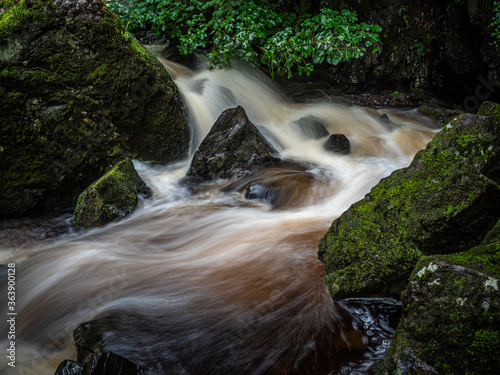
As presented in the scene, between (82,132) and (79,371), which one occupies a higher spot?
(82,132)

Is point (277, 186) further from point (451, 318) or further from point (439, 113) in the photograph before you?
point (439, 113)

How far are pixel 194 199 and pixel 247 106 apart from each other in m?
3.64

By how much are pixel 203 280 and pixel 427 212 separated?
1962 mm

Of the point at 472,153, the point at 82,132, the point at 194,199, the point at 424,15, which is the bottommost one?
the point at 194,199

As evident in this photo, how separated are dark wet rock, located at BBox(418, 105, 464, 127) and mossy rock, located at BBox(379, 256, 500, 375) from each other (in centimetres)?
722

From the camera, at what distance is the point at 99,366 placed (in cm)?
187

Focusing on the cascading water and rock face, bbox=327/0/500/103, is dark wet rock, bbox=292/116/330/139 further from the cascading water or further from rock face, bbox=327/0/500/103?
rock face, bbox=327/0/500/103

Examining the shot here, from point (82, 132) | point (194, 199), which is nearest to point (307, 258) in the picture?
point (194, 199)

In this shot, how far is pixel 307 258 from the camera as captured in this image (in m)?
3.20

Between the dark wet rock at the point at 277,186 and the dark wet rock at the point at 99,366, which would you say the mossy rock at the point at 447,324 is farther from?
the dark wet rock at the point at 277,186

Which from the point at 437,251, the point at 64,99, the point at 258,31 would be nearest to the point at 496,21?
the point at 258,31

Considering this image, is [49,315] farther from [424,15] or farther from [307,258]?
[424,15]

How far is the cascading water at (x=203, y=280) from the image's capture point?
7.53ft

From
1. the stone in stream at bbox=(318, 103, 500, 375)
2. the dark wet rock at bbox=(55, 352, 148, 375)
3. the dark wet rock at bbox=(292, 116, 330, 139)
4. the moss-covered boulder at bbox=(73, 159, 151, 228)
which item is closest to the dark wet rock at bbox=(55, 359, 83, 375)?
the dark wet rock at bbox=(55, 352, 148, 375)
